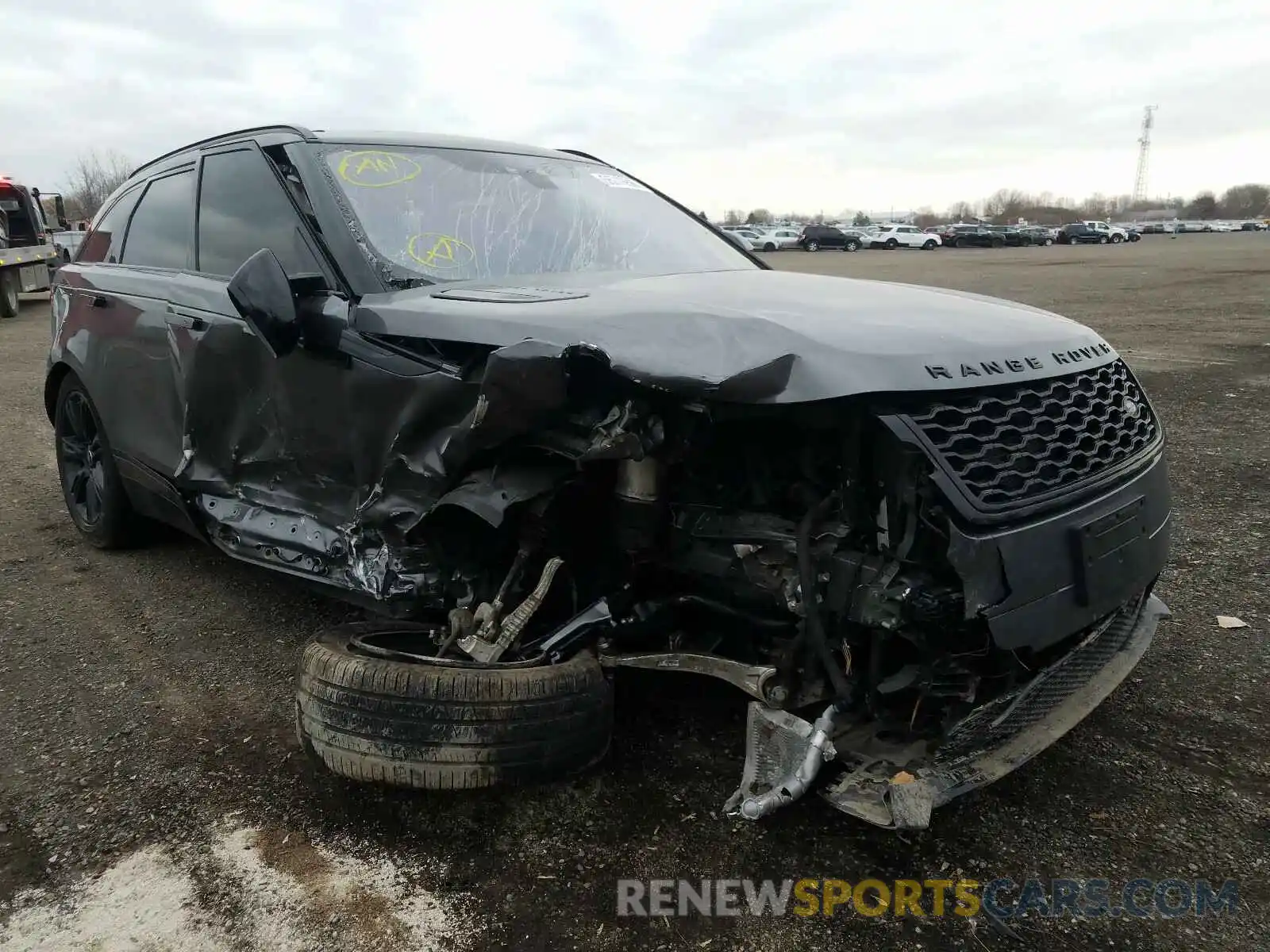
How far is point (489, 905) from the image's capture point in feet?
7.22

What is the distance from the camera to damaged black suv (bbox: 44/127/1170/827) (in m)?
2.15

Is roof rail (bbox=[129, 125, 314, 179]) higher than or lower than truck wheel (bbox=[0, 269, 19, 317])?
higher

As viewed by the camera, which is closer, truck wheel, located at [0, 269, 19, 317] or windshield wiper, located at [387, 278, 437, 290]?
windshield wiper, located at [387, 278, 437, 290]

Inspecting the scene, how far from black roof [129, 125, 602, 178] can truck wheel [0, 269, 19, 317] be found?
51.5 feet

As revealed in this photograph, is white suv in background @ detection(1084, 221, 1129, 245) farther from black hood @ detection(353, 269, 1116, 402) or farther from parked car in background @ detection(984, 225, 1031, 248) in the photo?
black hood @ detection(353, 269, 1116, 402)

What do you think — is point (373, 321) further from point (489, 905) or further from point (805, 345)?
point (489, 905)

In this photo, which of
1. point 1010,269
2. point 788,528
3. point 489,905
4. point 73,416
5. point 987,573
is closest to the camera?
point 987,573

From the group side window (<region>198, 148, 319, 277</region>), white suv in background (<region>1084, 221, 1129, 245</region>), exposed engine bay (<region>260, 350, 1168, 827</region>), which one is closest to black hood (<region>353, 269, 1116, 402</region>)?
exposed engine bay (<region>260, 350, 1168, 827</region>)

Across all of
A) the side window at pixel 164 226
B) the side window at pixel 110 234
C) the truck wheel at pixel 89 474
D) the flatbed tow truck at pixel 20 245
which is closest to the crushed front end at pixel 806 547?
the side window at pixel 164 226

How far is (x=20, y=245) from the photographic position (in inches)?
679

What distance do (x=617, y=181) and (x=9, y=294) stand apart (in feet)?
56.5

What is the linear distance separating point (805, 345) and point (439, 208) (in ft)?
5.43

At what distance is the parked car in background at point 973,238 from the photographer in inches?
2016

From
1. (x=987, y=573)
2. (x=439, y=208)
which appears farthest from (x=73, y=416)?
(x=987, y=573)
